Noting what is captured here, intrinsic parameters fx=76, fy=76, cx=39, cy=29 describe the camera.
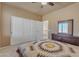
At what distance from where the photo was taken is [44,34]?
6199 mm

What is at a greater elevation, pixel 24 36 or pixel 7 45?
pixel 24 36

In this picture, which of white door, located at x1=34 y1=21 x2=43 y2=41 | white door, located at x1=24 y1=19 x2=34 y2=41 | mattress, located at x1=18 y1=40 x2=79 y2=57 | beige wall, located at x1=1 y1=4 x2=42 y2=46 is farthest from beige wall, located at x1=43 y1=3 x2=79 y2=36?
beige wall, located at x1=1 y1=4 x2=42 y2=46

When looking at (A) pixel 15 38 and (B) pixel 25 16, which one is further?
(B) pixel 25 16

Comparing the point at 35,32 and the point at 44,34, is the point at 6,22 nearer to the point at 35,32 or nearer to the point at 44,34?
the point at 35,32

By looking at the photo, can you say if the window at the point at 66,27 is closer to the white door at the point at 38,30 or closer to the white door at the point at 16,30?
the white door at the point at 38,30

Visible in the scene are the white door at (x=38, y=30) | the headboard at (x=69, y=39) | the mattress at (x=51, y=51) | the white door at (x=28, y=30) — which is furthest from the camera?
the white door at (x=38, y=30)

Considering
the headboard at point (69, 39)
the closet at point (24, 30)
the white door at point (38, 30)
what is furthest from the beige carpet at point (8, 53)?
the white door at point (38, 30)

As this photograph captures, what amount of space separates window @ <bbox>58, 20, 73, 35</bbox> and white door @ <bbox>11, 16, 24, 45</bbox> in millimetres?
2337

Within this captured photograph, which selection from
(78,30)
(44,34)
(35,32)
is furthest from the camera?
(44,34)

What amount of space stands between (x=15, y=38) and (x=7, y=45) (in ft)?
1.82

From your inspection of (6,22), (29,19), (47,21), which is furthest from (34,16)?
(6,22)

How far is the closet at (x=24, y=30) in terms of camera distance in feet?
14.2

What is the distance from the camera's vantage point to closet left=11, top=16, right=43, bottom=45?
4.32m

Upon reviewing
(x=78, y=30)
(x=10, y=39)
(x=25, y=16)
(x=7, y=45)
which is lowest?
(x=7, y=45)
